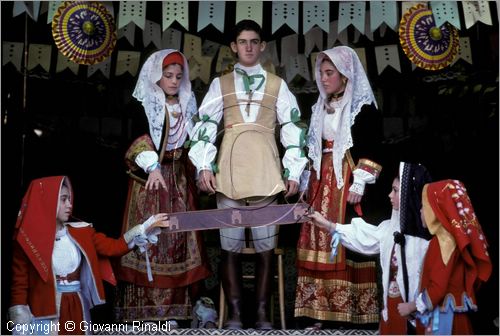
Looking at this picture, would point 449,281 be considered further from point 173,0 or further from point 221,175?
point 173,0

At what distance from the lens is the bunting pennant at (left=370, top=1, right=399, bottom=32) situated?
32.7 feet

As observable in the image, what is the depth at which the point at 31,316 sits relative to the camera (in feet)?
30.4

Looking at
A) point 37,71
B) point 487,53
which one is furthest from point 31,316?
point 487,53

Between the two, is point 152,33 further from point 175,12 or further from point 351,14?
point 351,14

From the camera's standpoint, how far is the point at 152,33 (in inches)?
409

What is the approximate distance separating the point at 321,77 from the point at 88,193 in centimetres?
213

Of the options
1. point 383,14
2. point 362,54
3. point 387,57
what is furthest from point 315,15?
point 387,57

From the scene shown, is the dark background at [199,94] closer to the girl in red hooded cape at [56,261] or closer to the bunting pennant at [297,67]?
the bunting pennant at [297,67]

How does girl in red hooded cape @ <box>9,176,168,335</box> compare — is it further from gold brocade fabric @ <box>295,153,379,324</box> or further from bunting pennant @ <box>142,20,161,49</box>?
bunting pennant @ <box>142,20,161,49</box>

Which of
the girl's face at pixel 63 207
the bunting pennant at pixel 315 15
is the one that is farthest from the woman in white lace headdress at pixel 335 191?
the girl's face at pixel 63 207

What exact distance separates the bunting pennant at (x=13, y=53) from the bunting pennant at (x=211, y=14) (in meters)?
1.41

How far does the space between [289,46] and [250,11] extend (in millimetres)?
799

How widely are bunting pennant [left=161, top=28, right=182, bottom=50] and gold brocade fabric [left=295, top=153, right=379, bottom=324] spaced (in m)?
1.50

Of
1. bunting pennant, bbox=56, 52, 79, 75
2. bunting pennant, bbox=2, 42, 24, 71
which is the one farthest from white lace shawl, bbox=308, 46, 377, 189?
bunting pennant, bbox=2, 42, 24, 71
